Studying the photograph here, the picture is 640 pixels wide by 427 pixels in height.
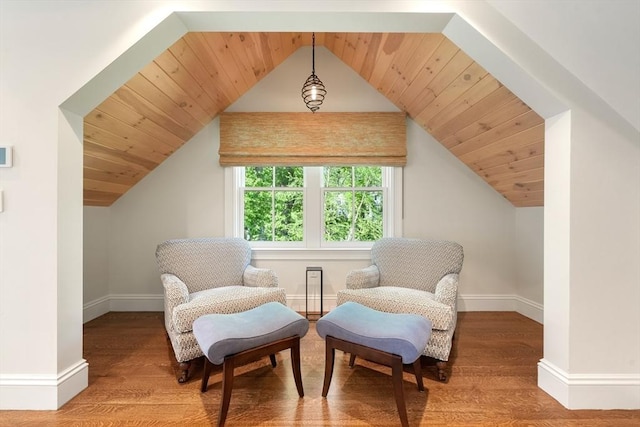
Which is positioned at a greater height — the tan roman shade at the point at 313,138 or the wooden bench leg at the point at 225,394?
the tan roman shade at the point at 313,138

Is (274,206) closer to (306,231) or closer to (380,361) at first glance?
(306,231)

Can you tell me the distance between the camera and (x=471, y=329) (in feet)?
9.26

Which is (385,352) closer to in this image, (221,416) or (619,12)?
(221,416)

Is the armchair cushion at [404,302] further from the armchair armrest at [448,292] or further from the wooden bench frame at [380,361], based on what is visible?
the wooden bench frame at [380,361]

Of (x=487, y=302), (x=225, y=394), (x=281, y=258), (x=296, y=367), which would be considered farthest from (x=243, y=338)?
(x=487, y=302)

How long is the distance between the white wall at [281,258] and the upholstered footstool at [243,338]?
1500 mm

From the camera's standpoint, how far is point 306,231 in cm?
336

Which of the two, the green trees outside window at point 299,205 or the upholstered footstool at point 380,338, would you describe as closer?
the upholstered footstool at point 380,338

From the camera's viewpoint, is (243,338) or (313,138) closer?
(243,338)

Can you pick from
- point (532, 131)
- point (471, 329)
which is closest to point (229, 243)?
point (471, 329)

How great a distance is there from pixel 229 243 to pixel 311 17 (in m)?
1.96

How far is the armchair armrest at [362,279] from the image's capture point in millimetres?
2525

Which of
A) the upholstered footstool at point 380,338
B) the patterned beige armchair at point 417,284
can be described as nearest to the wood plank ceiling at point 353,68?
the patterned beige armchair at point 417,284

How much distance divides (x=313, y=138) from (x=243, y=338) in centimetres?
213
